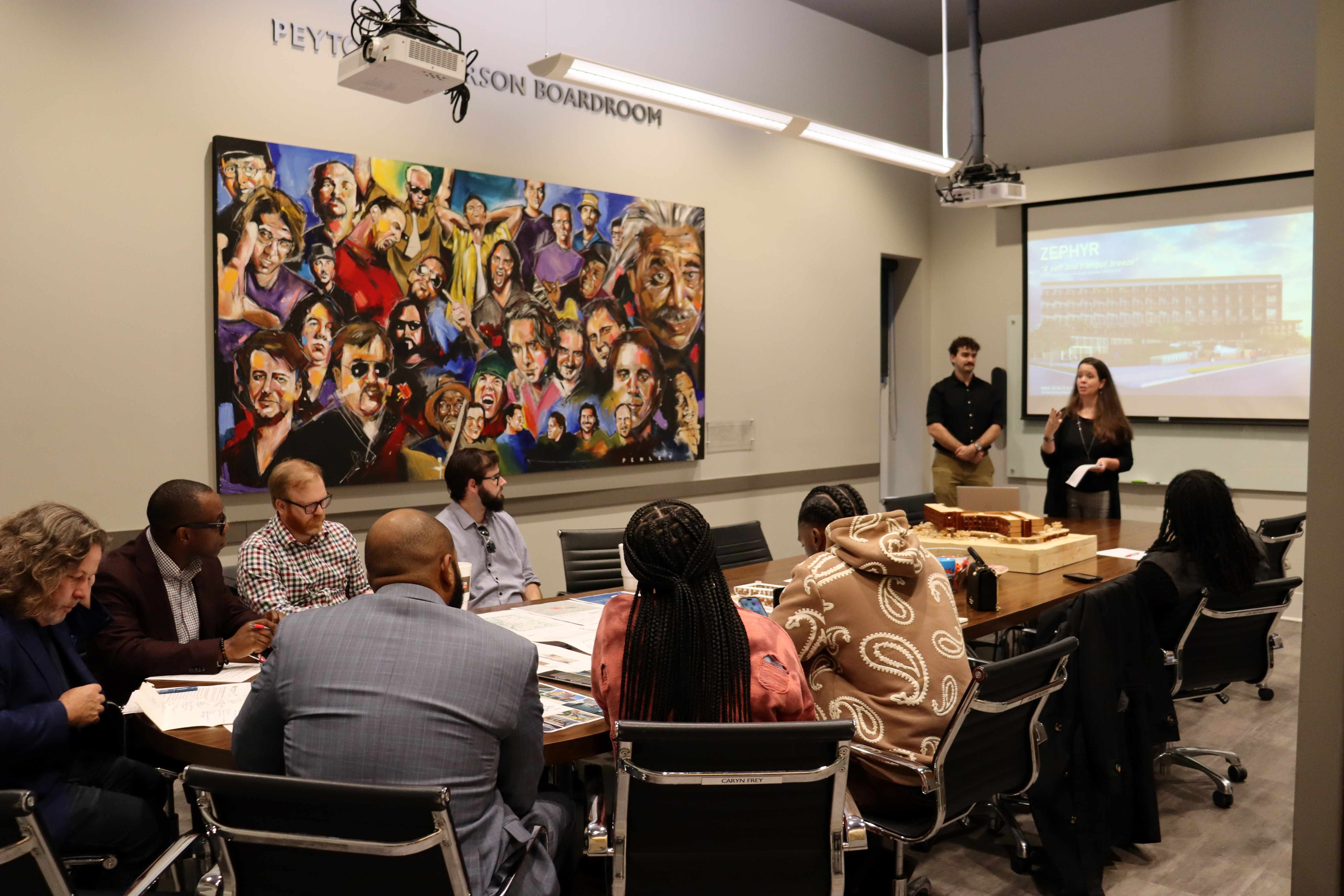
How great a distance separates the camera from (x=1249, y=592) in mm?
3615

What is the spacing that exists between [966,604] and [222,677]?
7.81 feet

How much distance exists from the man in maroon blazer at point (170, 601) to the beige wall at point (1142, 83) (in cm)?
669

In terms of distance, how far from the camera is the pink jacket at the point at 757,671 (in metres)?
2.24

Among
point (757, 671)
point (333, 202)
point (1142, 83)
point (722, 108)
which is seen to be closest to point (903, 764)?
point (757, 671)

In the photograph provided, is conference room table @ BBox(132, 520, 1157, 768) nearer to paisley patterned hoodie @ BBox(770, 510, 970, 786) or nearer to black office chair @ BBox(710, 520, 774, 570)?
black office chair @ BBox(710, 520, 774, 570)

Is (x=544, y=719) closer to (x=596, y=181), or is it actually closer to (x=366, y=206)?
(x=366, y=206)

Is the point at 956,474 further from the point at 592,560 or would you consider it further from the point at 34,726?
the point at 34,726

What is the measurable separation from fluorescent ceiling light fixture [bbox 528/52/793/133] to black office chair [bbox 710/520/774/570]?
1.94 m

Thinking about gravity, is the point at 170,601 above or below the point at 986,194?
below

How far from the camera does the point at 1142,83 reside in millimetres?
7316

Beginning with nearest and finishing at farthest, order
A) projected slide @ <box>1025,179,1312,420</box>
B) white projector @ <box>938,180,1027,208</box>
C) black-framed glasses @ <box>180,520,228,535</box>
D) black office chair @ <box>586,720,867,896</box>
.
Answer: black office chair @ <box>586,720,867,896</box>
black-framed glasses @ <box>180,520,228,535</box>
white projector @ <box>938,180,1027,208</box>
projected slide @ <box>1025,179,1312,420</box>

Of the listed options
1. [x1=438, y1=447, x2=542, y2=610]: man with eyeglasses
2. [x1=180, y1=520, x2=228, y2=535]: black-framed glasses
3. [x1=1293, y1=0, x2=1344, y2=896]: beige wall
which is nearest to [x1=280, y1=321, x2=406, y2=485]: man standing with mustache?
[x1=438, y1=447, x2=542, y2=610]: man with eyeglasses

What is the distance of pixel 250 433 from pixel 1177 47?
6.57 m

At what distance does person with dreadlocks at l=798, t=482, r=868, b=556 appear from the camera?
9.70ft
